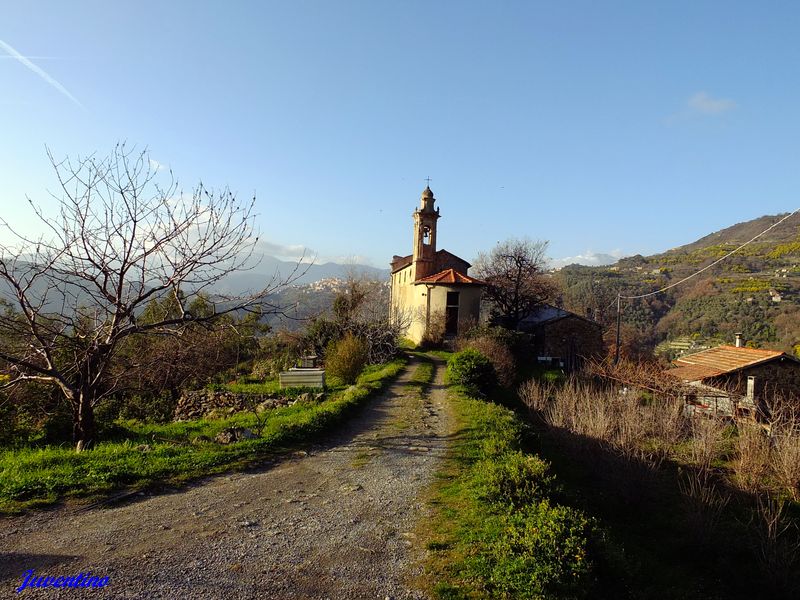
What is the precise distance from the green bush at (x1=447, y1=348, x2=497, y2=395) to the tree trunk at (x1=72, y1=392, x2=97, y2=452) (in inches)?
442

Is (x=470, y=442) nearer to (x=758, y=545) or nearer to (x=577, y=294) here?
(x=758, y=545)

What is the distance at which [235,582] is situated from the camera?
12.8 ft

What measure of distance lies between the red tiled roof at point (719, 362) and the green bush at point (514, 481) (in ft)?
43.7

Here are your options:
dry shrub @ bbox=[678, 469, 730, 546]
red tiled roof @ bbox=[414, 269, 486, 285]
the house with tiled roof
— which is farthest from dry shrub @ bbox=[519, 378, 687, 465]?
red tiled roof @ bbox=[414, 269, 486, 285]

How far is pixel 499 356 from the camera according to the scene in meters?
21.9

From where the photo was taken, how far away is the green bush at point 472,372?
16.5 meters

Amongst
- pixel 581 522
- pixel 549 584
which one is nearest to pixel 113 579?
pixel 549 584

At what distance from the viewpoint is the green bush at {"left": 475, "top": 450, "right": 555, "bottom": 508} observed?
6043mm

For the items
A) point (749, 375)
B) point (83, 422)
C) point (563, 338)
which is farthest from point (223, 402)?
point (563, 338)

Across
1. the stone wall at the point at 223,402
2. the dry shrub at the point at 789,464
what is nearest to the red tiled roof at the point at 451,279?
the stone wall at the point at 223,402

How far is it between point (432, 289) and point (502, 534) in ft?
83.4

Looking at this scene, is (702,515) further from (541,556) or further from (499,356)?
(499,356)

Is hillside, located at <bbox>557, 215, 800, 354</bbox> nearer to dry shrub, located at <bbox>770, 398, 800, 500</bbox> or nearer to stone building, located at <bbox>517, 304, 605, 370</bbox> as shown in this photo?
stone building, located at <bbox>517, 304, 605, 370</bbox>

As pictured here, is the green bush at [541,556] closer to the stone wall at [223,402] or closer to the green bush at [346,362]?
the stone wall at [223,402]
